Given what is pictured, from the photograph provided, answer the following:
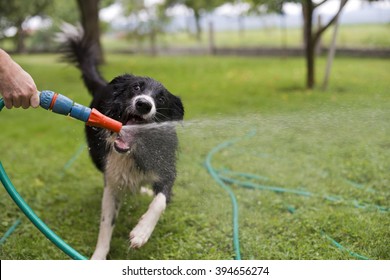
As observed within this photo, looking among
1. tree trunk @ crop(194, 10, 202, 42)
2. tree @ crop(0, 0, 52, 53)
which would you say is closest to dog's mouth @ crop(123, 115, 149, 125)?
tree @ crop(0, 0, 52, 53)

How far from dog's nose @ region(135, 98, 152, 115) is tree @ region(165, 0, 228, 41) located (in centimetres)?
2006

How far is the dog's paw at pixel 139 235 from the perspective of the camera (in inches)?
117

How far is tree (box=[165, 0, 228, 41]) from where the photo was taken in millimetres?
23636

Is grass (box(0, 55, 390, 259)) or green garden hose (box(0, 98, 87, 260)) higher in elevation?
green garden hose (box(0, 98, 87, 260))

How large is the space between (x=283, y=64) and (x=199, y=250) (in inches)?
495

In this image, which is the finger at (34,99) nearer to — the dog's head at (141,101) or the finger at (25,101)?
the finger at (25,101)

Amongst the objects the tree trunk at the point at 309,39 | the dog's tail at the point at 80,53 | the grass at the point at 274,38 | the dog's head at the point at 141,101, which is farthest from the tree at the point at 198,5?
the dog's head at the point at 141,101

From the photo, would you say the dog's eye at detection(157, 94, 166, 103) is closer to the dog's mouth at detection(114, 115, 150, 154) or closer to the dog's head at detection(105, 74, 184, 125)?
the dog's head at detection(105, 74, 184, 125)

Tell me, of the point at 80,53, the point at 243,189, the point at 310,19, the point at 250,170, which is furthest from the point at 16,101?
the point at 310,19

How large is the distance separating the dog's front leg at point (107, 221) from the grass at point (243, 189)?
127mm

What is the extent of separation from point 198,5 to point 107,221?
23614 mm

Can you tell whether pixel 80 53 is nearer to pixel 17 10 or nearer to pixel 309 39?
pixel 309 39

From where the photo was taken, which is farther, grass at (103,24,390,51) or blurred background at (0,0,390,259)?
grass at (103,24,390,51)

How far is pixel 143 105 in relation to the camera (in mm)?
2910
